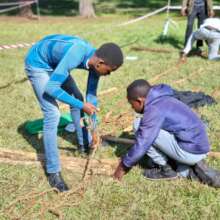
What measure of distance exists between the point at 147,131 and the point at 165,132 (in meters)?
0.27

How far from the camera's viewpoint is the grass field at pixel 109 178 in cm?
427

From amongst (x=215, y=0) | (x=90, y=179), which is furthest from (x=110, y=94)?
(x=215, y=0)

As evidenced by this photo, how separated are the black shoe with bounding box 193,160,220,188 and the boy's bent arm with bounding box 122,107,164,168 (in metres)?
0.62

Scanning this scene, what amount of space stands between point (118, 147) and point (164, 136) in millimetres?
1231

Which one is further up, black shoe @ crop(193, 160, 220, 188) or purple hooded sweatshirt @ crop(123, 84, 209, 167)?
purple hooded sweatshirt @ crop(123, 84, 209, 167)

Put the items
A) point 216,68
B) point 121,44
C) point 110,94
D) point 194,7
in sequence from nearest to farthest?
point 110,94 < point 216,68 < point 194,7 < point 121,44

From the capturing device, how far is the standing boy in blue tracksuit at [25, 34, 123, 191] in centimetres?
407

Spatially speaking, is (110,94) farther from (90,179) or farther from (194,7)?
(194,7)

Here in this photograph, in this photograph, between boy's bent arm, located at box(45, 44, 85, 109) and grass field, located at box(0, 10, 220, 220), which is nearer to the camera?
boy's bent arm, located at box(45, 44, 85, 109)

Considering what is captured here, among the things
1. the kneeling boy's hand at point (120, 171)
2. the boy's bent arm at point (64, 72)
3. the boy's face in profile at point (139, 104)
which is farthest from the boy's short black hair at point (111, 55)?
the kneeling boy's hand at point (120, 171)

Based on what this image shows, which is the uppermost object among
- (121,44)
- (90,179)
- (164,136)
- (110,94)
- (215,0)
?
(164,136)

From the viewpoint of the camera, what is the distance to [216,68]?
950 cm

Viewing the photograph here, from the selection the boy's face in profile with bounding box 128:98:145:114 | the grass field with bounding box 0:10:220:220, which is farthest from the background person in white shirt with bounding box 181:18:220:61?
the boy's face in profile with bounding box 128:98:145:114

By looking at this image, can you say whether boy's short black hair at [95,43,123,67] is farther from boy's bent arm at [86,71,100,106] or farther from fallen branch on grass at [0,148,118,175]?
fallen branch on grass at [0,148,118,175]
